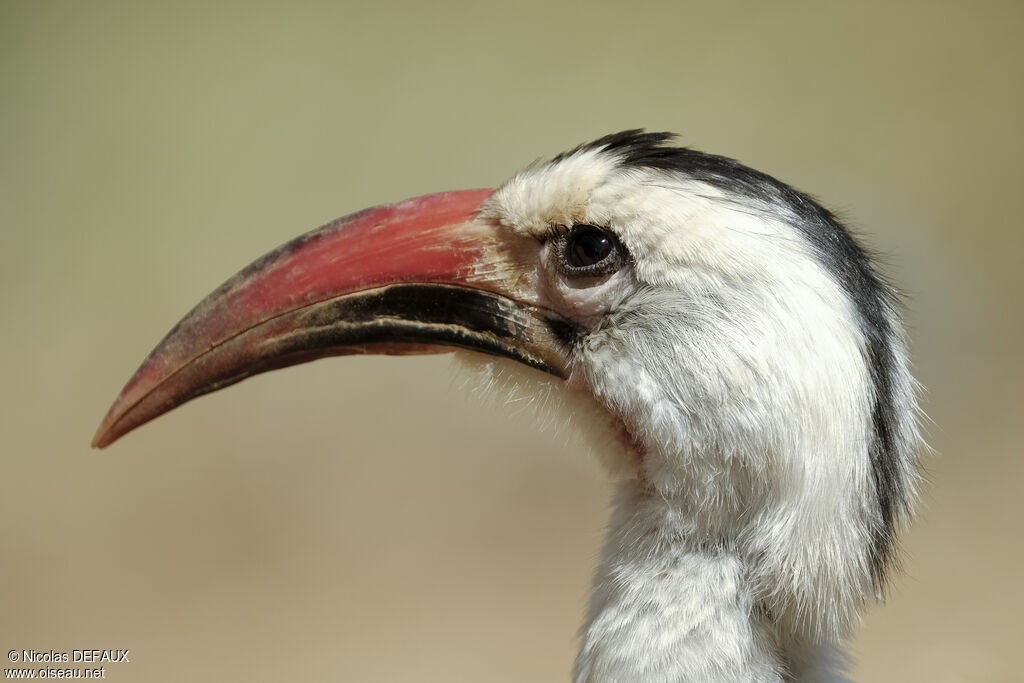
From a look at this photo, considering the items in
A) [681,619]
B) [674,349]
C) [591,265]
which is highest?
[591,265]

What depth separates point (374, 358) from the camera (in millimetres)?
6348

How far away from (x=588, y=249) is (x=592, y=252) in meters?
0.01

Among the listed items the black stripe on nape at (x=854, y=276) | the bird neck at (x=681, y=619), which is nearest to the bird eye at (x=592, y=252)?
the black stripe on nape at (x=854, y=276)

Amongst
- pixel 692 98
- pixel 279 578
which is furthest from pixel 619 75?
pixel 279 578

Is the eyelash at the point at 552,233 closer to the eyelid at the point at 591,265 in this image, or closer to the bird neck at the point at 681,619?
the eyelid at the point at 591,265

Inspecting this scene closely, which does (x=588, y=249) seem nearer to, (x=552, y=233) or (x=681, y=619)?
(x=552, y=233)

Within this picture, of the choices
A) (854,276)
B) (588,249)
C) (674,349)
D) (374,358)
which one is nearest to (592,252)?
(588,249)

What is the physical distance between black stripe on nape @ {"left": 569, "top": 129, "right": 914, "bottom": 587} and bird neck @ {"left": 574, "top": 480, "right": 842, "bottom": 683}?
0.22 meters

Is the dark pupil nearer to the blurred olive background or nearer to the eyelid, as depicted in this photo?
the eyelid

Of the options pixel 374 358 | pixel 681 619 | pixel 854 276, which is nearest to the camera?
pixel 681 619

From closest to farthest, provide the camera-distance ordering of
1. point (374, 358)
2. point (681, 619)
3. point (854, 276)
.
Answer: point (681, 619)
point (854, 276)
point (374, 358)

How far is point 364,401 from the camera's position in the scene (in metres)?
6.24

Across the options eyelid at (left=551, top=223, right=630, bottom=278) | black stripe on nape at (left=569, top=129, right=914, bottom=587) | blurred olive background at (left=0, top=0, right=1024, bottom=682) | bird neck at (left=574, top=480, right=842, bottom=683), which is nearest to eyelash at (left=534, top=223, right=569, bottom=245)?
eyelid at (left=551, top=223, right=630, bottom=278)

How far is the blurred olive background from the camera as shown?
5.00m
